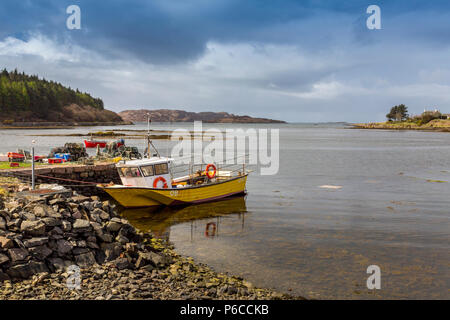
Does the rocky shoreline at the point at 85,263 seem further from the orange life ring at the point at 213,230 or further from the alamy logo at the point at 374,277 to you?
the orange life ring at the point at 213,230

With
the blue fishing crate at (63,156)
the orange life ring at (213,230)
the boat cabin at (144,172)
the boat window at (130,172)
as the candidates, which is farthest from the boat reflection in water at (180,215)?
the blue fishing crate at (63,156)

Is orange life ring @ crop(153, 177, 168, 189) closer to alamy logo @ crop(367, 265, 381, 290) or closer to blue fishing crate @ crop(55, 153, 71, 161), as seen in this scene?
blue fishing crate @ crop(55, 153, 71, 161)

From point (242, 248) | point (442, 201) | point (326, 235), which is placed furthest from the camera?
point (442, 201)

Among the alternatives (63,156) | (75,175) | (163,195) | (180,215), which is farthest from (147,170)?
(63,156)

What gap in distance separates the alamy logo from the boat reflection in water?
771cm

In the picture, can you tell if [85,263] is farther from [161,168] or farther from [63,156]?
[63,156]

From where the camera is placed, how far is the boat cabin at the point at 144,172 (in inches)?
928

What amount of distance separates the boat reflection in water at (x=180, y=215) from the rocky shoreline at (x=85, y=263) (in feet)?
16.3

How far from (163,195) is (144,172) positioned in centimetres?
197

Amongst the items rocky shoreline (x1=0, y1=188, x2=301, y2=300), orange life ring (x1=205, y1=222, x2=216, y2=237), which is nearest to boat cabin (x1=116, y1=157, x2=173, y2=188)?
orange life ring (x1=205, y1=222, x2=216, y2=237)

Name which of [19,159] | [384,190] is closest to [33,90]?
[19,159]
